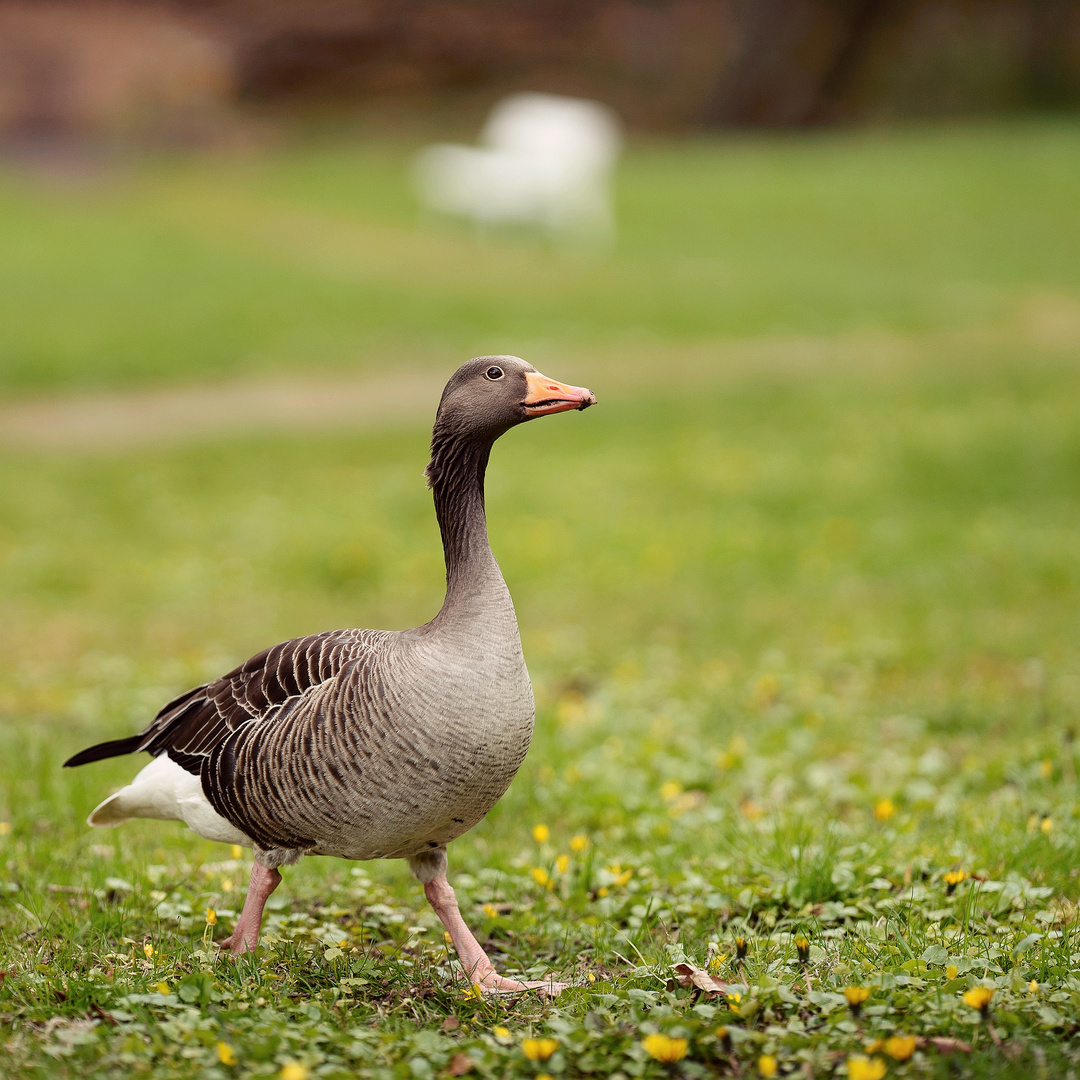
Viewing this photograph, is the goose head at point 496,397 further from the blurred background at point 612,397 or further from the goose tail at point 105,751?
the blurred background at point 612,397

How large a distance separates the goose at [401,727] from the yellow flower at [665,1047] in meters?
0.73

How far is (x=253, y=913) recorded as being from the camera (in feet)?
13.9

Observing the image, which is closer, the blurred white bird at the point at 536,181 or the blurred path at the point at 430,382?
the blurred path at the point at 430,382

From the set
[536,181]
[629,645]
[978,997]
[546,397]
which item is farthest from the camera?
[536,181]

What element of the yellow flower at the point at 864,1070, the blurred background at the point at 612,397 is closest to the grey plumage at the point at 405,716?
the yellow flower at the point at 864,1070

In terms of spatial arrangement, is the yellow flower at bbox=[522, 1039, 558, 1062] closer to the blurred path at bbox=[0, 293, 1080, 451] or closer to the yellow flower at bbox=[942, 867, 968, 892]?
the yellow flower at bbox=[942, 867, 968, 892]

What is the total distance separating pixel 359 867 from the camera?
5.58 metres

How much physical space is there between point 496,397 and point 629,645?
A: 5.62 m

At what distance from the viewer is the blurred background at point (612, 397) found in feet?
27.8

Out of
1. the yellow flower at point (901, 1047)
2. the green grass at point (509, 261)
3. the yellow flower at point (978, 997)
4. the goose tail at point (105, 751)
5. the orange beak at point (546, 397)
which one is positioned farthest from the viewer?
the green grass at point (509, 261)

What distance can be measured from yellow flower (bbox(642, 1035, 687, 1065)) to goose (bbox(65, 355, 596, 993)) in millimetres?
727

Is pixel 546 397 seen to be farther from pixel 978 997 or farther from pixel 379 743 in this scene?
pixel 978 997

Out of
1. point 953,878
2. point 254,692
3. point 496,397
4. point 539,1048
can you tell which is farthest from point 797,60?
point 539,1048

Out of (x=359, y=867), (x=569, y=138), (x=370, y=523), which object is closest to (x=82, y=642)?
(x=370, y=523)
